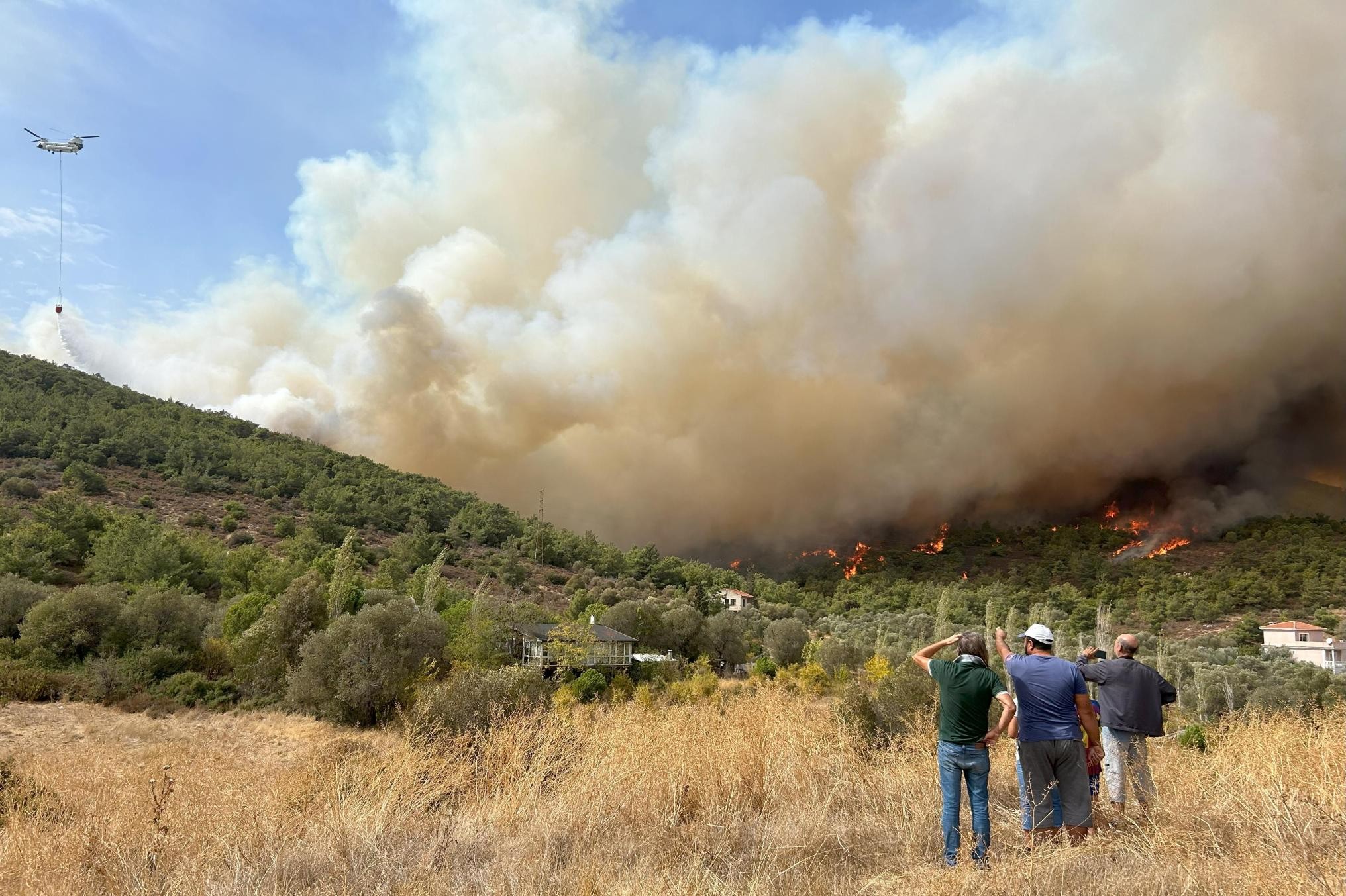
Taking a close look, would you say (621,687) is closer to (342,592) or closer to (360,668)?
(360,668)

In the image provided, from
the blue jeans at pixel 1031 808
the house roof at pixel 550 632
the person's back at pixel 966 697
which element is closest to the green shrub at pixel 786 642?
the house roof at pixel 550 632

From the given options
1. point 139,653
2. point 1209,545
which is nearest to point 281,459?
point 139,653

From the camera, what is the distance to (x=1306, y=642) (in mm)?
69625

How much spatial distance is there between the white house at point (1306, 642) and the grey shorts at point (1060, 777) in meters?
77.9

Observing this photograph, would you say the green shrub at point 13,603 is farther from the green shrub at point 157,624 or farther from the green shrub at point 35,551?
the green shrub at point 35,551

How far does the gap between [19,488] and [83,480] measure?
5515 mm

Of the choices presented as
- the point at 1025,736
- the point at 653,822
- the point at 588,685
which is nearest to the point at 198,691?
the point at 588,685

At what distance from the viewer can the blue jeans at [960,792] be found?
18.0 feet

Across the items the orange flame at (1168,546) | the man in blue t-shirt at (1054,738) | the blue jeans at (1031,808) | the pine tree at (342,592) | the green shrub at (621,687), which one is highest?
the orange flame at (1168,546)

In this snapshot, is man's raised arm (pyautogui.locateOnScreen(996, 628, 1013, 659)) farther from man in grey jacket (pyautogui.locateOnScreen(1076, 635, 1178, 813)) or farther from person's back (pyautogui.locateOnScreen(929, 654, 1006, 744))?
man in grey jacket (pyautogui.locateOnScreen(1076, 635, 1178, 813))

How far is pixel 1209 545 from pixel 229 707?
170850mm

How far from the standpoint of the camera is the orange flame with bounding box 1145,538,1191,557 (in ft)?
467

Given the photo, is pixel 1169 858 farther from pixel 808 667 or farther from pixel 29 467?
pixel 29 467

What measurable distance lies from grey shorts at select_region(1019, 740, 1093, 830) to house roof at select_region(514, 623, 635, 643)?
1543 inches
